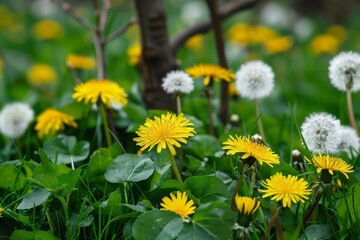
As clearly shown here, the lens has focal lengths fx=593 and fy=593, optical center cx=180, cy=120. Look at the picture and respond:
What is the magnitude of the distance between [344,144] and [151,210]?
2.48 ft

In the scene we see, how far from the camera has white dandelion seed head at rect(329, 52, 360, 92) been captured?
5.95 ft

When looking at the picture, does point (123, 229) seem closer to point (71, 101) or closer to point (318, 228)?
point (318, 228)

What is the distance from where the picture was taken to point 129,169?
155 centimetres

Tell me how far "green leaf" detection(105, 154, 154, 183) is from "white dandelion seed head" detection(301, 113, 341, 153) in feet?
1.36

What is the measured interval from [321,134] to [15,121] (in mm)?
1155

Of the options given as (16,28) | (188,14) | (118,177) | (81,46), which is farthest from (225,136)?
(188,14)

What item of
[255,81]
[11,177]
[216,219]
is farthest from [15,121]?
[216,219]

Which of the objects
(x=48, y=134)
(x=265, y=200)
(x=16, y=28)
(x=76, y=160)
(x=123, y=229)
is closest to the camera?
(x=123, y=229)

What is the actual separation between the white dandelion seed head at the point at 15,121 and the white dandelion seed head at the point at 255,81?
31.3 inches

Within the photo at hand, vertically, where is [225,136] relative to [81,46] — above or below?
below

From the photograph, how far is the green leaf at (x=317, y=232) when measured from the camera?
1.43 meters

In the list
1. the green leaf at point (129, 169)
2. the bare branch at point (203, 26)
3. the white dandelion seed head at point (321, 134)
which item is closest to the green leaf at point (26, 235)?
the green leaf at point (129, 169)

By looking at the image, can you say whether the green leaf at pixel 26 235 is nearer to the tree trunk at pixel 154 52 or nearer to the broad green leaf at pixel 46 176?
the broad green leaf at pixel 46 176

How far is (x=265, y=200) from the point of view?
1556mm
